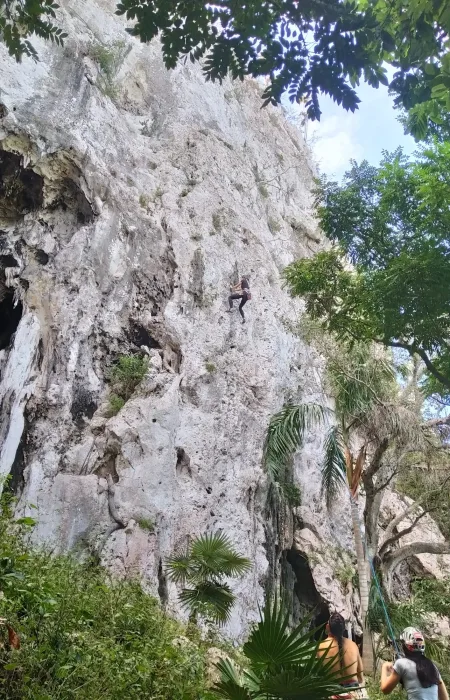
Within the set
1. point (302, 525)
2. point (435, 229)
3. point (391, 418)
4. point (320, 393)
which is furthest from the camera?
point (320, 393)

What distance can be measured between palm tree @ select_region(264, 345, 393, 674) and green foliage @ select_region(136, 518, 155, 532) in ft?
11.0

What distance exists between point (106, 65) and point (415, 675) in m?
18.7

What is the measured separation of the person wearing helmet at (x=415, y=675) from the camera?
4145mm

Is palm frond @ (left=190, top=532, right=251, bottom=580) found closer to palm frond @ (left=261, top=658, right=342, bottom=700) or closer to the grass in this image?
palm frond @ (left=261, top=658, right=342, bottom=700)

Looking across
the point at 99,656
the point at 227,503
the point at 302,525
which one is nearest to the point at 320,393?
the point at 302,525

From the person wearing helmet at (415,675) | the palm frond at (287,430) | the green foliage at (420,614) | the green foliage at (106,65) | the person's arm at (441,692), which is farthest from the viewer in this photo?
the green foliage at (106,65)

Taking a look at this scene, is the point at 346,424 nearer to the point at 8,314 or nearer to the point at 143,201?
the point at 143,201

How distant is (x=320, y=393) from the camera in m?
16.3

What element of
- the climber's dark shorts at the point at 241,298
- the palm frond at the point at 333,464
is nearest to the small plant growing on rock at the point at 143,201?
the climber's dark shorts at the point at 241,298

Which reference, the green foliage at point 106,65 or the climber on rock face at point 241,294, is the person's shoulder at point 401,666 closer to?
the climber on rock face at point 241,294

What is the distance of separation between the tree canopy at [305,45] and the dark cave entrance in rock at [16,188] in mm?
10309

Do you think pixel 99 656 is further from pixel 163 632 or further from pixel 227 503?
pixel 227 503

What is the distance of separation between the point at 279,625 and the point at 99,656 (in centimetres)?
177

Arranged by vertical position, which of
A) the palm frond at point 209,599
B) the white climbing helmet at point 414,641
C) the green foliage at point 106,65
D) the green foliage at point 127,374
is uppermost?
the green foliage at point 106,65
